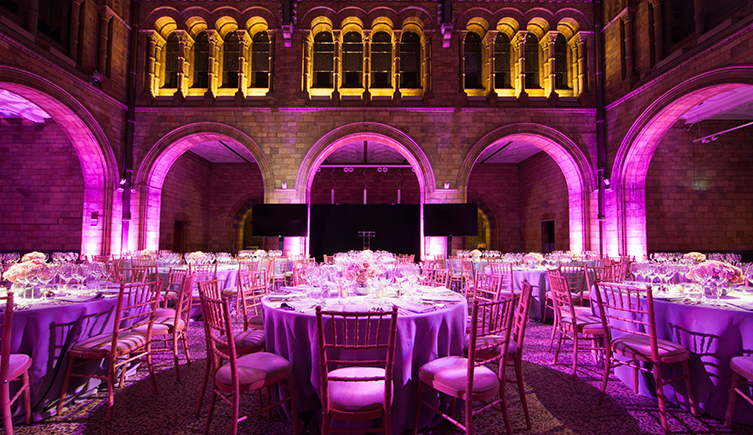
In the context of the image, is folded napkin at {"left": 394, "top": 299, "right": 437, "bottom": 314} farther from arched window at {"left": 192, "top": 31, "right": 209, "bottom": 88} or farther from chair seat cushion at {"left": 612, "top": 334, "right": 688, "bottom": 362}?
arched window at {"left": 192, "top": 31, "right": 209, "bottom": 88}

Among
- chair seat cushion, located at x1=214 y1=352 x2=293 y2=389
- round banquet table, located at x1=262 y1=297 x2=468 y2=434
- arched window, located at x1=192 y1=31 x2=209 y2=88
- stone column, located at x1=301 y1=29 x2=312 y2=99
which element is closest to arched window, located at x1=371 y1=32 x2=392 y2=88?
stone column, located at x1=301 y1=29 x2=312 y2=99

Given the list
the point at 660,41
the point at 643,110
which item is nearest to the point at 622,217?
the point at 643,110

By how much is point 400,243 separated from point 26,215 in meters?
12.1

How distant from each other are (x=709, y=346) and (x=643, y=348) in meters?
Answer: 0.49

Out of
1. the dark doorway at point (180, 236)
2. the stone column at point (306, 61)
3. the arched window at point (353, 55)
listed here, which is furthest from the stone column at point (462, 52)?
the dark doorway at point (180, 236)

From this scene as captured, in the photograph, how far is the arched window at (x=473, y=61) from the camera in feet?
37.7

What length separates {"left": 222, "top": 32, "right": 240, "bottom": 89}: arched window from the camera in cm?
1130

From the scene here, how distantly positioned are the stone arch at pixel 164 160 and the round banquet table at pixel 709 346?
942 cm

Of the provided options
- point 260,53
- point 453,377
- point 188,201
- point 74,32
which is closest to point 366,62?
point 260,53

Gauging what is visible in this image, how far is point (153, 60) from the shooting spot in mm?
10734

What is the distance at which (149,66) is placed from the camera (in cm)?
1067

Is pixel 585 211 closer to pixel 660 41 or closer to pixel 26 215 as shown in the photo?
pixel 660 41

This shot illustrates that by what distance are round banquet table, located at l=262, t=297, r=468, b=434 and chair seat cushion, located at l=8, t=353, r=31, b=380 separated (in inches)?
66.4

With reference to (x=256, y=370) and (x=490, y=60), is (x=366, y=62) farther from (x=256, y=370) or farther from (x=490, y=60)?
(x=256, y=370)
